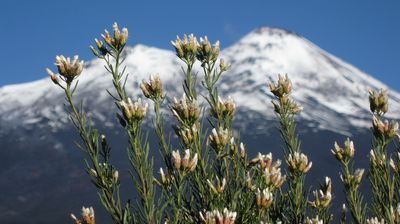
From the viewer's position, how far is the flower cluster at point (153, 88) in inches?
142

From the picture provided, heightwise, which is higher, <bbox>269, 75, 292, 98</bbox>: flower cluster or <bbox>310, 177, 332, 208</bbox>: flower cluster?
<bbox>269, 75, 292, 98</bbox>: flower cluster

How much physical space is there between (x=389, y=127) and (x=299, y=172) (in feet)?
1.99

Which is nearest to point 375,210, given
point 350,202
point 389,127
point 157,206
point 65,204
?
point 350,202

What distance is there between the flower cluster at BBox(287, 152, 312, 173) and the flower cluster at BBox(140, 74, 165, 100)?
0.83 meters

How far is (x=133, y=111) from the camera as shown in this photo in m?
3.14

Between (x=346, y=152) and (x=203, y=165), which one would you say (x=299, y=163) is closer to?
(x=346, y=152)

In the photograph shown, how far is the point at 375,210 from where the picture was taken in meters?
3.75

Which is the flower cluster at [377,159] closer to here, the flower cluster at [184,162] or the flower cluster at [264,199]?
the flower cluster at [264,199]

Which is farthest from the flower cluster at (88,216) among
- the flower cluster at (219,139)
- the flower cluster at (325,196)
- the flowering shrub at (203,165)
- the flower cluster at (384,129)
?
the flower cluster at (384,129)

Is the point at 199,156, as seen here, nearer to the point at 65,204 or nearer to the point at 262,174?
the point at 262,174

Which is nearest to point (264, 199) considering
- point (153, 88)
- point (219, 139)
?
point (219, 139)

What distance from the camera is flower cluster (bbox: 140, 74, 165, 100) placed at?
3.62 m

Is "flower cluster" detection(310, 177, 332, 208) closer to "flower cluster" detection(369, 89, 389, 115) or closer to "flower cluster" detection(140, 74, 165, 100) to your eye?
"flower cluster" detection(369, 89, 389, 115)

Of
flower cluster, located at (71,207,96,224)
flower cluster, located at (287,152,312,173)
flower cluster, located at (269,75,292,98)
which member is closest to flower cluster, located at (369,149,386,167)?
flower cluster, located at (287,152,312,173)
